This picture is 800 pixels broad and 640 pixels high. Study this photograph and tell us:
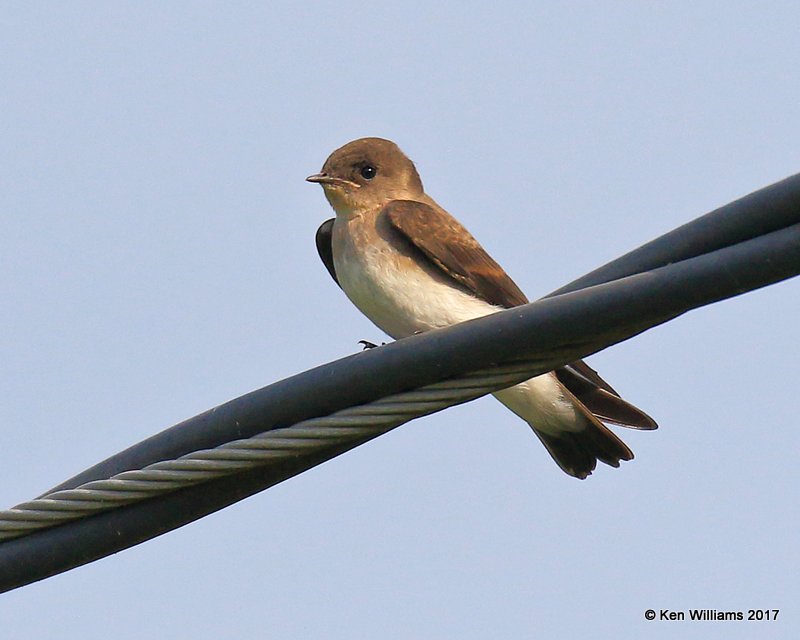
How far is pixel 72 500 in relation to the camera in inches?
141

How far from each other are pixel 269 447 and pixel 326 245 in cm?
348

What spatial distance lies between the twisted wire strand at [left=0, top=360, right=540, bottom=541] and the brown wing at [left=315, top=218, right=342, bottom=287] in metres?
3.35

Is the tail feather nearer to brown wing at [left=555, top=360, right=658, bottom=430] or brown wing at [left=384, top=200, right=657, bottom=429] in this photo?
brown wing at [left=384, top=200, right=657, bottom=429]

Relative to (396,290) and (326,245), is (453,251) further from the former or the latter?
(326,245)

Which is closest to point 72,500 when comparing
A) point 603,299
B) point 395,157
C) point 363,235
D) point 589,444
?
point 603,299

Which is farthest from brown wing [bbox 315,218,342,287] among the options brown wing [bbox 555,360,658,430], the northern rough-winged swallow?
brown wing [bbox 555,360,658,430]

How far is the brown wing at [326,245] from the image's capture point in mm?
6867

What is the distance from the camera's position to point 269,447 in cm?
349

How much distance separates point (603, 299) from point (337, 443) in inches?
29.7

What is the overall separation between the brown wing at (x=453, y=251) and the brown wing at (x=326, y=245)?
1.65 ft

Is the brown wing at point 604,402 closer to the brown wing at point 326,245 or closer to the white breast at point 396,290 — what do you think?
the white breast at point 396,290

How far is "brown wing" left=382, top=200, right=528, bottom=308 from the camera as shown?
20.4 feet

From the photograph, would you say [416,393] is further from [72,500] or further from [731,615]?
[731,615]

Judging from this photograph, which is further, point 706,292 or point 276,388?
point 276,388
